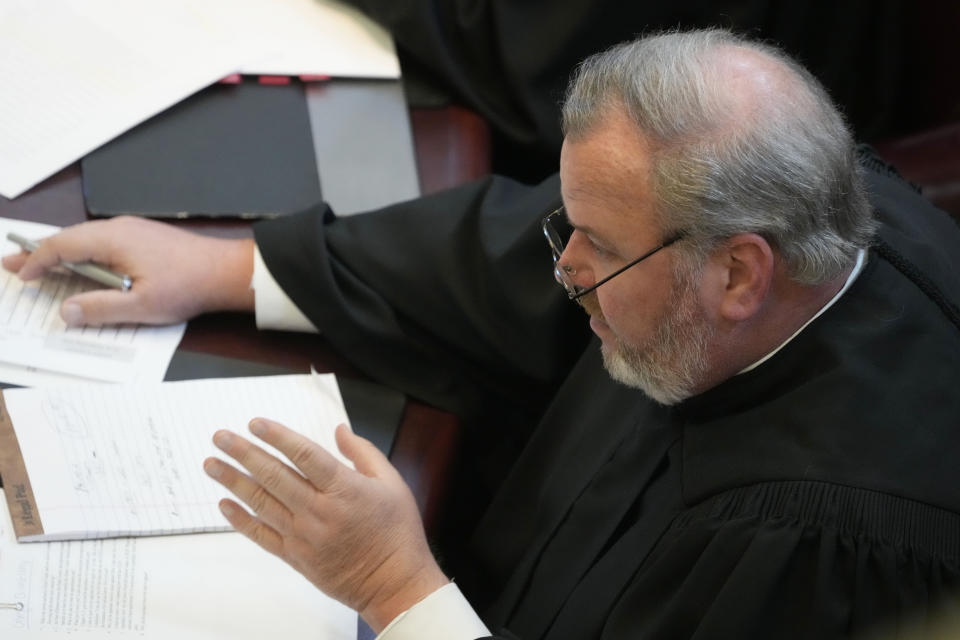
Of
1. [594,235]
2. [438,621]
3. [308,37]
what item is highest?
[308,37]

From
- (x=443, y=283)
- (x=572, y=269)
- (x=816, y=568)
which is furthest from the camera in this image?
(x=443, y=283)

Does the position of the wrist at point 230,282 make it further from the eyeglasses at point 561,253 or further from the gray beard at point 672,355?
the gray beard at point 672,355

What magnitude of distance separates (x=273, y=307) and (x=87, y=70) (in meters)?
0.59

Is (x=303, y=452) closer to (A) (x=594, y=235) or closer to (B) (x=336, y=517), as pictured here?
(B) (x=336, y=517)

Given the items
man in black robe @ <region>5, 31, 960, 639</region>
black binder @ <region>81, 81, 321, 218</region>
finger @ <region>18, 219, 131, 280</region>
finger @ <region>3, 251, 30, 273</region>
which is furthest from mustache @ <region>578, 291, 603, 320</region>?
finger @ <region>3, 251, 30, 273</region>

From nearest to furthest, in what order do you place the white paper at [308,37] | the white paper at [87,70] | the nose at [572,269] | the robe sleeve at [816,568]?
the robe sleeve at [816,568] < the nose at [572,269] < the white paper at [87,70] < the white paper at [308,37]

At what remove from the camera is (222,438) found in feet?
3.68

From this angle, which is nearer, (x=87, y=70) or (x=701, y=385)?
(x=701, y=385)

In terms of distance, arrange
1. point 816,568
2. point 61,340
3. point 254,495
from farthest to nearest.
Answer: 1. point 61,340
2. point 254,495
3. point 816,568

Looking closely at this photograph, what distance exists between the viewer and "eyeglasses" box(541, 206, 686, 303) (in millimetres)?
1164

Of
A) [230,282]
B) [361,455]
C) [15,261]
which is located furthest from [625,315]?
[15,261]

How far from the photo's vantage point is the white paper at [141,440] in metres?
1.23

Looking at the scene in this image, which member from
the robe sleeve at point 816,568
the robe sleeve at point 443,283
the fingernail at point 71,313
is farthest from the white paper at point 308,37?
the robe sleeve at point 816,568

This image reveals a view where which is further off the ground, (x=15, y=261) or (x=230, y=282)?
(x=15, y=261)
